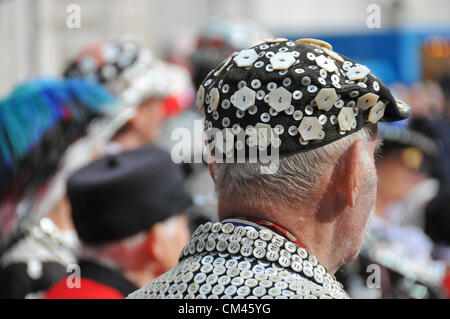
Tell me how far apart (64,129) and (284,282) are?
107 inches

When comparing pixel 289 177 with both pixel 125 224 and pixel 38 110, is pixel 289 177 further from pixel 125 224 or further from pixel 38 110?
pixel 38 110

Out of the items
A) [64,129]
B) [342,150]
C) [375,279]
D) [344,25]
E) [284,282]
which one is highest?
[342,150]

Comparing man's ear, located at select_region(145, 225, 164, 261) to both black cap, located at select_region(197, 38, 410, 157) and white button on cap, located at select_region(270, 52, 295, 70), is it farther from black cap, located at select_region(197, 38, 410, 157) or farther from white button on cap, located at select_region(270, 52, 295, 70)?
white button on cap, located at select_region(270, 52, 295, 70)

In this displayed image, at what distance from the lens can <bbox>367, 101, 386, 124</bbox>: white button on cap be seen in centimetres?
205

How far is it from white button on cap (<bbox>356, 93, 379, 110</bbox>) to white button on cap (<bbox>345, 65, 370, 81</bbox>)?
48mm

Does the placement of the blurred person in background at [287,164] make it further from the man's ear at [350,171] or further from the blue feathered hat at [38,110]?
the blue feathered hat at [38,110]

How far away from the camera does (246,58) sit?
2070 millimetres

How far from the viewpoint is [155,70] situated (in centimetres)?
547

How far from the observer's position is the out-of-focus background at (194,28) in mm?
9094

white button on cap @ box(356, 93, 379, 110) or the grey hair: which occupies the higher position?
white button on cap @ box(356, 93, 379, 110)

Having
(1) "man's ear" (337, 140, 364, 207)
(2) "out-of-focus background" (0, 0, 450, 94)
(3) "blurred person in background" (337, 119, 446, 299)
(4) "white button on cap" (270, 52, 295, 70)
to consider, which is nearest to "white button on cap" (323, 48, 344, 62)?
(4) "white button on cap" (270, 52, 295, 70)

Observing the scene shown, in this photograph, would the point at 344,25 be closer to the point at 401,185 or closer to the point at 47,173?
the point at 401,185
